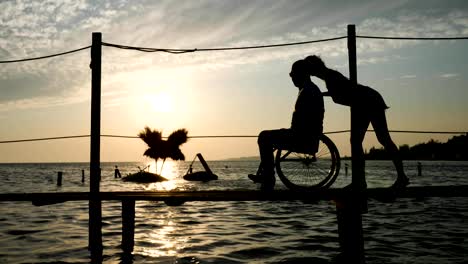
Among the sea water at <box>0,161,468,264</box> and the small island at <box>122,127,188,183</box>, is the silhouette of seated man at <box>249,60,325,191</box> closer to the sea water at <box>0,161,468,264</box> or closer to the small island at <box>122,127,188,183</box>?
the sea water at <box>0,161,468,264</box>

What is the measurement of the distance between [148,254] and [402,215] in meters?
10.9

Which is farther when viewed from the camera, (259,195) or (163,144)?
(163,144)

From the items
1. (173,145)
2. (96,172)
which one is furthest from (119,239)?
(173,145)

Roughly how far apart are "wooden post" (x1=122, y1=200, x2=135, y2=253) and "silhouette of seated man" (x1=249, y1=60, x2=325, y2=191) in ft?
11.3

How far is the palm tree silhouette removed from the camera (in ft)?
177

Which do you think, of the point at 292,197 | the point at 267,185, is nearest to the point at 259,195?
the point at 267,185

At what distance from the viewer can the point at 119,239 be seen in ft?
33.6

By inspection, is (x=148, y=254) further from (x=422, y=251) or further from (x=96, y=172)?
(x=422, y=251)

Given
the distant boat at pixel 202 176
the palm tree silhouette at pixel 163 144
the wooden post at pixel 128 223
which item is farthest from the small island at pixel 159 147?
the wooden post at pixel 128 223

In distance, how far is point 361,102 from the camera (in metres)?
5.86

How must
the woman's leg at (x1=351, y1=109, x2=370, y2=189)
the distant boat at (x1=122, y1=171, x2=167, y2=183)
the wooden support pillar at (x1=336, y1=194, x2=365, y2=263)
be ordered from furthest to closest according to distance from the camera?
the distant boat at (x1=122, y1=171, x2=167, y2=183)
the wooden support pillar at (x1=336, y1=194, x2=365, y2=263)
the woman's leg at (x1=351, y1=109, x2=370, y2=189)

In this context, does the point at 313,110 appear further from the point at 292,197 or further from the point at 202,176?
the point at 202,176

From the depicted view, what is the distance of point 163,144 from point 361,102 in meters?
50.1

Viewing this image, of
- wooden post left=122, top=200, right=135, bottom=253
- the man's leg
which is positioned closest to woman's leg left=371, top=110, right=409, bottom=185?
the man's leg
